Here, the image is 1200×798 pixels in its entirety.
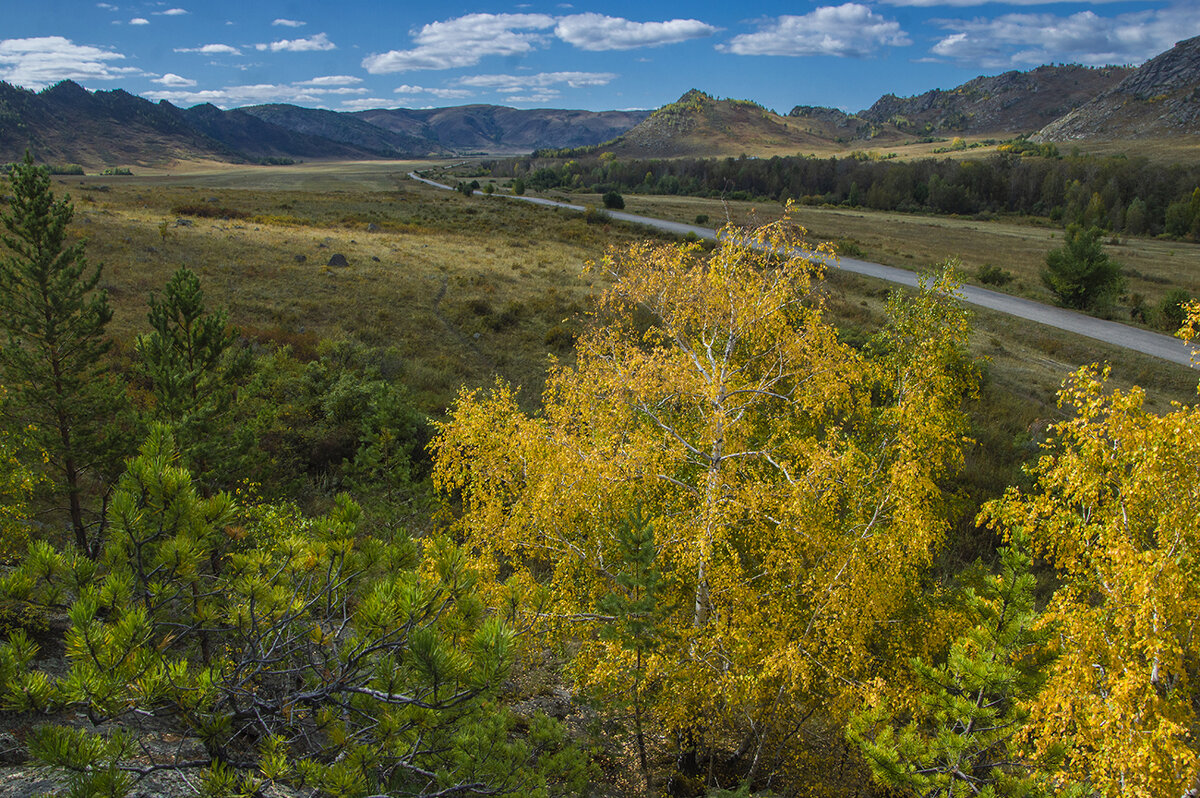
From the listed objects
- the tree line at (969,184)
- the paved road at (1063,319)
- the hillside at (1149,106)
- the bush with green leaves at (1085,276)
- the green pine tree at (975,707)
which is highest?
the hillside at (1149,106)

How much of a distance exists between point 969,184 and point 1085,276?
2995 inches

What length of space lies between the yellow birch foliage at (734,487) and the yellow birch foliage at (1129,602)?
1369 millimetres

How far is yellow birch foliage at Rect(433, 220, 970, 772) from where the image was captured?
660cm

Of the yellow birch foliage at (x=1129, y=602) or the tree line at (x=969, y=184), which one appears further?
the tree line at (x=969, y=184)

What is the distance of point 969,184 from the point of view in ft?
315

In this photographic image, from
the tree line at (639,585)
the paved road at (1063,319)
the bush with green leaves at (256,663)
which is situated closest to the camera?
the bush with green leaves at (256,663)

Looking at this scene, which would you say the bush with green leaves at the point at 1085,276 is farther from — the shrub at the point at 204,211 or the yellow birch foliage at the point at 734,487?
the shrub at the point at 204,211

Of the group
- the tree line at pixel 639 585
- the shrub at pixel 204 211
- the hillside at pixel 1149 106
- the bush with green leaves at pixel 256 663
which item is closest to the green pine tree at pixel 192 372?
the tree line at pixel 639 585

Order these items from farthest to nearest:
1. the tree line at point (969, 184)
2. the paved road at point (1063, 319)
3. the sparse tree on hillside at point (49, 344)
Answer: the tree line at point (969, 184) → the paved road at point (1063, 319) → the sparse tree on hillside at point (49, 344)

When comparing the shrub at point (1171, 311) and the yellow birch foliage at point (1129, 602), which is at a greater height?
the shrub at point (1171, 311)

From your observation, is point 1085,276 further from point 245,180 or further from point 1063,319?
point 245,180

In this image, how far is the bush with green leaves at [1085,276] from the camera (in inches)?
1262

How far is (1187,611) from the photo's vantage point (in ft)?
15.5

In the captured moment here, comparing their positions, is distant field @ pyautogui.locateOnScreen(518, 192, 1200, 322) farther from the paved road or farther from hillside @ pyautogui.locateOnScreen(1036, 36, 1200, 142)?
hillside @ pyautogui.locateOnScreen(1036, 36, 1200, 142)
